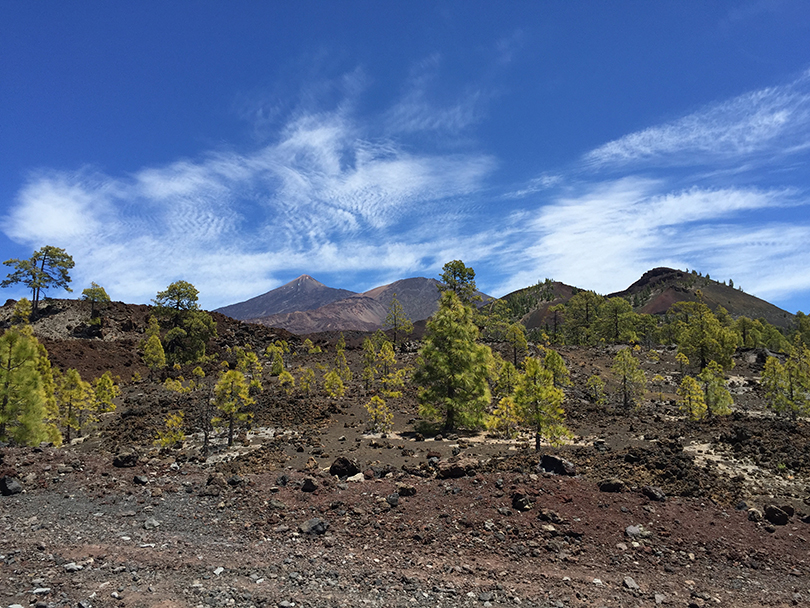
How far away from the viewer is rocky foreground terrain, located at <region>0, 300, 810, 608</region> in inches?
298

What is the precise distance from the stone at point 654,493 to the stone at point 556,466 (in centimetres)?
212

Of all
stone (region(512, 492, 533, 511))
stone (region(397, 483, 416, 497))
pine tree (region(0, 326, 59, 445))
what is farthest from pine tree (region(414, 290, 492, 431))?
pine tree (region(0, 326, 59, 445))

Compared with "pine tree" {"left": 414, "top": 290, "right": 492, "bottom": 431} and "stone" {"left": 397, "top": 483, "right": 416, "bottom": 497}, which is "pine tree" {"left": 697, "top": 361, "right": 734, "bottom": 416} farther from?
"stone" {"left": 397, "top": 483, "right": 416, "bottom": 497}

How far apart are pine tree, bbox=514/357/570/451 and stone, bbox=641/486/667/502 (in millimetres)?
5735

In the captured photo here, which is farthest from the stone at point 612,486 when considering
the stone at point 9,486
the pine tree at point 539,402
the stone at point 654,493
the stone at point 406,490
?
the stone at point 9,486

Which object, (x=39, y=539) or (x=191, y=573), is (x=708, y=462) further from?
(x=39, y=539)

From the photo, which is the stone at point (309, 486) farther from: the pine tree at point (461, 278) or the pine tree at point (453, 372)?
the pine tree at point (461, 278)

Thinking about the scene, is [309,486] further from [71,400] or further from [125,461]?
[71,400]

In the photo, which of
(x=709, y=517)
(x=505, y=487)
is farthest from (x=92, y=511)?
(x=709, y=517)

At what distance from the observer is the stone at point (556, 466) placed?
13.1m

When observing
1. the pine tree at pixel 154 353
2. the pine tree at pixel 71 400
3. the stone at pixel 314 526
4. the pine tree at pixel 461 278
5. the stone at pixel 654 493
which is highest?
the pine tree at pixel 461 278

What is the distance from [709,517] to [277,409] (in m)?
24.7

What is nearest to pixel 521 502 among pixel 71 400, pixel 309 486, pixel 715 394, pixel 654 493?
pixel 654 493

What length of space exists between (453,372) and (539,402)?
5944mm
